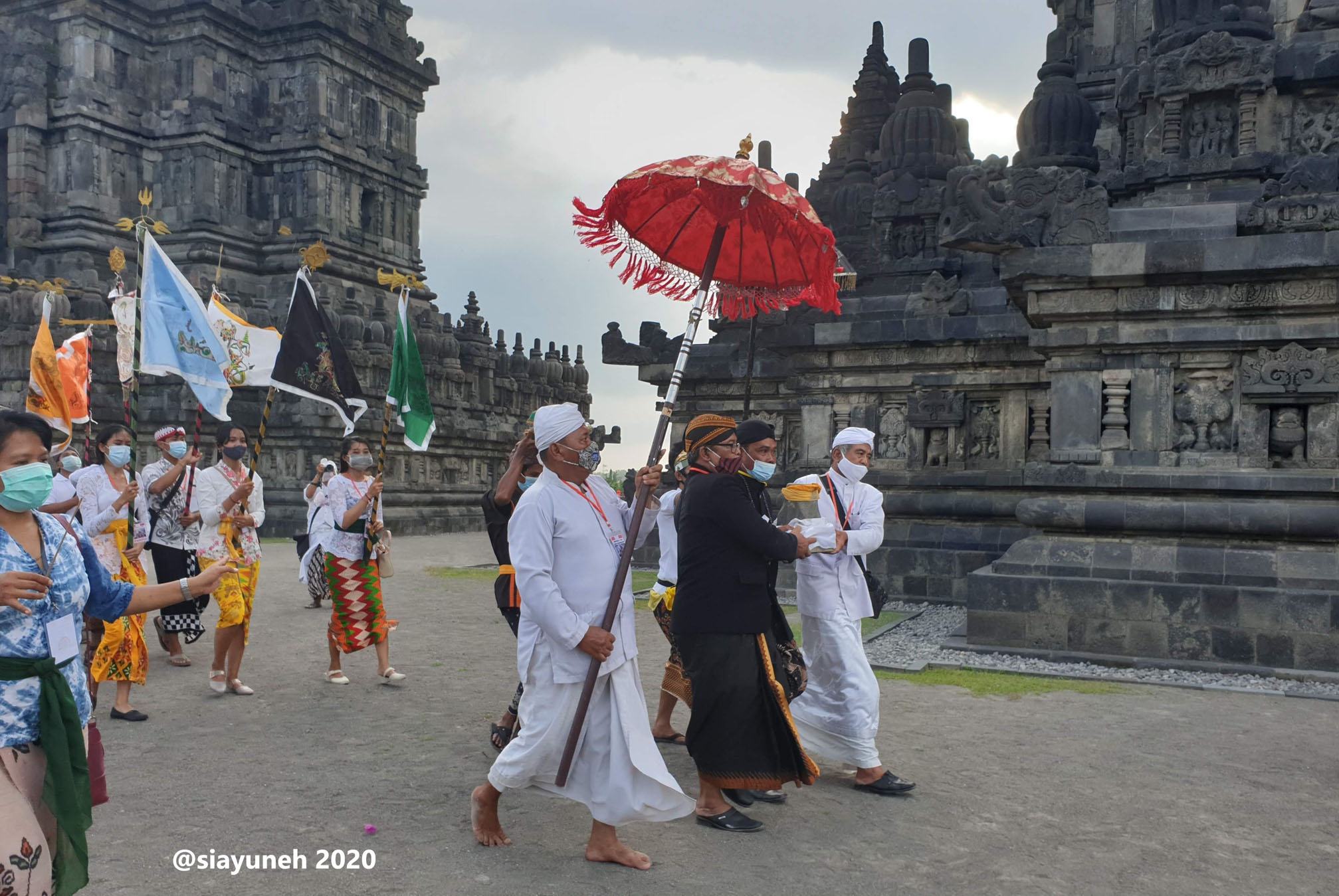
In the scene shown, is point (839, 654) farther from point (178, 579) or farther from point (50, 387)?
point (178, 579)

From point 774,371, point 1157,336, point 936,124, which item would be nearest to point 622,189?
point 1157,336

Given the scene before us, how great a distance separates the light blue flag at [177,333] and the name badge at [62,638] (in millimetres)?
4004

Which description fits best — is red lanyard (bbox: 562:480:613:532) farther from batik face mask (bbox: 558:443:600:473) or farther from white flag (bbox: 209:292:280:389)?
white flag (bbox: 209:292:280:389)

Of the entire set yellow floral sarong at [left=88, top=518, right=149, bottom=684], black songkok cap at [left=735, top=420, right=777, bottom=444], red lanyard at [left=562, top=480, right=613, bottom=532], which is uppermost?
black songkok cap at [left=735, top=420, right=777, bottom=444]

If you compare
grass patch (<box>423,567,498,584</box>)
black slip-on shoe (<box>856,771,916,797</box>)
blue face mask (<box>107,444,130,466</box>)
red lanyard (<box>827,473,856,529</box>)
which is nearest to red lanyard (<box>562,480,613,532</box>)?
red lanyard (<box>827,473,856,529</box>)

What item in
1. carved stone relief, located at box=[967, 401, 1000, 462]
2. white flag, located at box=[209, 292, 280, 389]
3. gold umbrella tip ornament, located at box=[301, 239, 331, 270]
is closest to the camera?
gold umbrella tip ornament, located at box=[301, 239, 331, 270]

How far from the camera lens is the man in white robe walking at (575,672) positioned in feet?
14.7

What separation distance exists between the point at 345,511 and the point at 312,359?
1208 mm

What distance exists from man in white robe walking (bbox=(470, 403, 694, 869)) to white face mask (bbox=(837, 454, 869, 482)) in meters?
1.85

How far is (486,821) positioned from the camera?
473 cm

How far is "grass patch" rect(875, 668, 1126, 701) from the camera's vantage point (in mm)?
8203

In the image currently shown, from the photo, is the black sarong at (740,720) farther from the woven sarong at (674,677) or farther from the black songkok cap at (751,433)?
the black songkok cap at (751,433)

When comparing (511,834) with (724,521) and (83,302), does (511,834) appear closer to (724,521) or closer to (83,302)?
(724,521)

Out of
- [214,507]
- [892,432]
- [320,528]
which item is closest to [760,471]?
[214,507]
